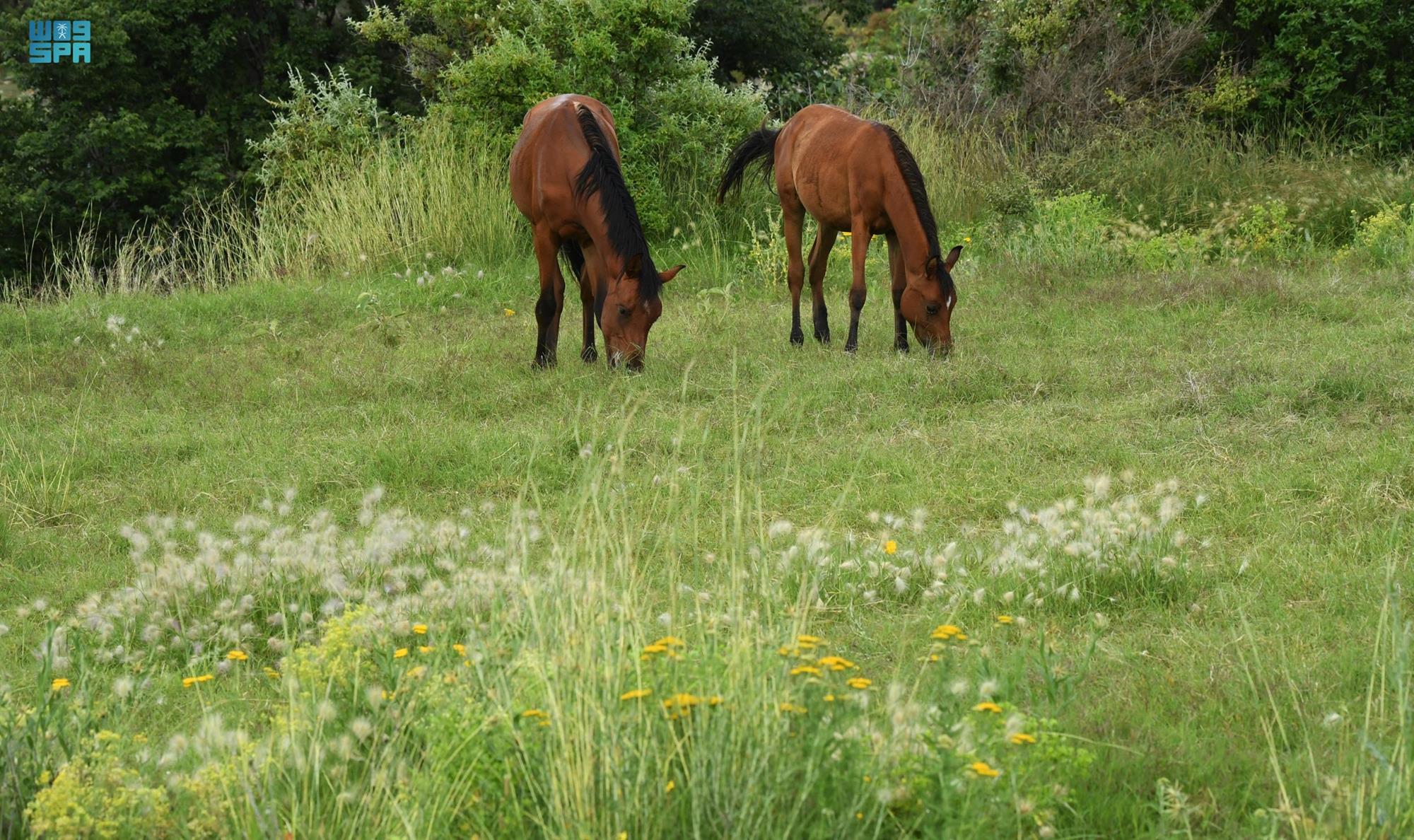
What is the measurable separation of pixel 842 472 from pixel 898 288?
9.06 feet

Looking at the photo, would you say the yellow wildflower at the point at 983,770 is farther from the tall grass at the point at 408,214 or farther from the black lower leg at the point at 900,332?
the tall grass at the point at 408,214

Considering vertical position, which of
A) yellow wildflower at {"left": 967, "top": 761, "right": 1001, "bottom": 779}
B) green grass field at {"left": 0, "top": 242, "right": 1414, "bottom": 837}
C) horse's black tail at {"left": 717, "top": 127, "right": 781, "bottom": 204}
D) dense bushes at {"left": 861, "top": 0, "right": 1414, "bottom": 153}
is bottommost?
green grass field at {"left": 0, "top": 242, "right": 1414, "bottom": 837}

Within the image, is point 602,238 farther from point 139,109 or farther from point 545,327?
point 139,109

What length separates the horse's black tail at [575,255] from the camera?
9.30 meters

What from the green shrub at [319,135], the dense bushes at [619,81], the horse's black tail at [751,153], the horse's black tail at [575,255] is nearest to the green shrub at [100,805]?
the horse's black tail at [575,255]

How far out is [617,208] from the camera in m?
8.45

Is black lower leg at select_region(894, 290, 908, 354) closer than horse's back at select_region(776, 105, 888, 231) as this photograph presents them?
No

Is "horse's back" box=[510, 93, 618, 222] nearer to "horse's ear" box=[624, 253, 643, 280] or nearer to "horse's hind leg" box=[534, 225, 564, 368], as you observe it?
"horse's hind leg" box=[534, 225, 564, 368]

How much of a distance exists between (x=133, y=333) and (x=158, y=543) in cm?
492

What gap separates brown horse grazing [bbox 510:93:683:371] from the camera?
845cm

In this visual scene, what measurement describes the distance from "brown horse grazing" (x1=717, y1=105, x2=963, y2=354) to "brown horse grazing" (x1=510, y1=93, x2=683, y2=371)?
4.42ft

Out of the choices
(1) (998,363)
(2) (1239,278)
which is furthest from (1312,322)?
(1) (998,363)

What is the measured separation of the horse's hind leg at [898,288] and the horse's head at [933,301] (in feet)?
0.40

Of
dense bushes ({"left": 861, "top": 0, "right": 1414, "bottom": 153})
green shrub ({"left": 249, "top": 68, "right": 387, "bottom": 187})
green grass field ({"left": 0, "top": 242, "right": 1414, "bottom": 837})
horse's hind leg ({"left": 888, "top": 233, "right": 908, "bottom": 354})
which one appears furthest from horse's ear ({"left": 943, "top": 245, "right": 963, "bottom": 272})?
green shrub ({"left": 249, "top": 68, "right": 387, "bottom": 187})
